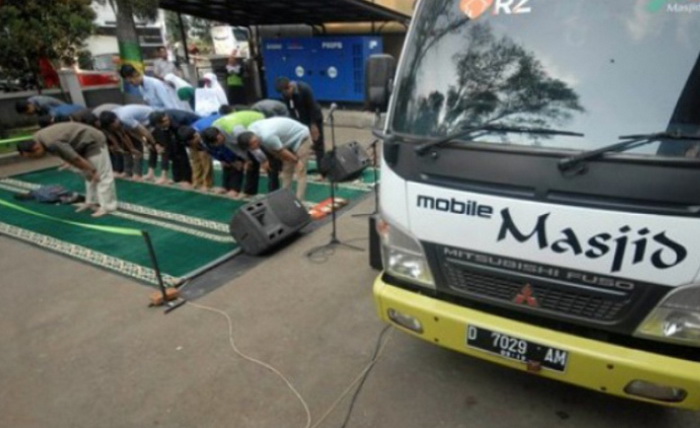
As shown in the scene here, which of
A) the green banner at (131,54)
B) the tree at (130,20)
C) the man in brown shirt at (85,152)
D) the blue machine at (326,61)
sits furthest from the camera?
the blue machine at (326,61)

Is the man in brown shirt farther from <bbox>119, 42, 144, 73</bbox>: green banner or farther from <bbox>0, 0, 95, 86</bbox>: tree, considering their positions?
<bbox>119, 42, 144, 73</bbox>: green banner

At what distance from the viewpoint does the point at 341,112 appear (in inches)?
447

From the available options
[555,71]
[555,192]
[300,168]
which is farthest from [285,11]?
[555,192]

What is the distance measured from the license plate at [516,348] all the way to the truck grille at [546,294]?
A: 6.6 inches

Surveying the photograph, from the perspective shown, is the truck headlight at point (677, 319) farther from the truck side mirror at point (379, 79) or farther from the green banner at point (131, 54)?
the green banner at point (131, 54)

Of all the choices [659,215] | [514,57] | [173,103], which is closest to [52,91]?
[173,103]

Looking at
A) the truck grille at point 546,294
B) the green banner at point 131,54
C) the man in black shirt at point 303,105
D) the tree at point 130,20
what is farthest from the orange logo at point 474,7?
the green banner at point 131,54

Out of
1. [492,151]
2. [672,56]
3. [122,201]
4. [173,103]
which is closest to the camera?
[672,56]

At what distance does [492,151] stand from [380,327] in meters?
1.79

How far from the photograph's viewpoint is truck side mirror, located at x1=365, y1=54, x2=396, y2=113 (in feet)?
9.40

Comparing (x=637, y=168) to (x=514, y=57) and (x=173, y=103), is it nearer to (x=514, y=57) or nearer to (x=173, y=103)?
(x=514, y=57)

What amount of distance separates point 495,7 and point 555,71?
48cm

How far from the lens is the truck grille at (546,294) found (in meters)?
1.92

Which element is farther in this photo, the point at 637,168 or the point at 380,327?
the point at 380,327
